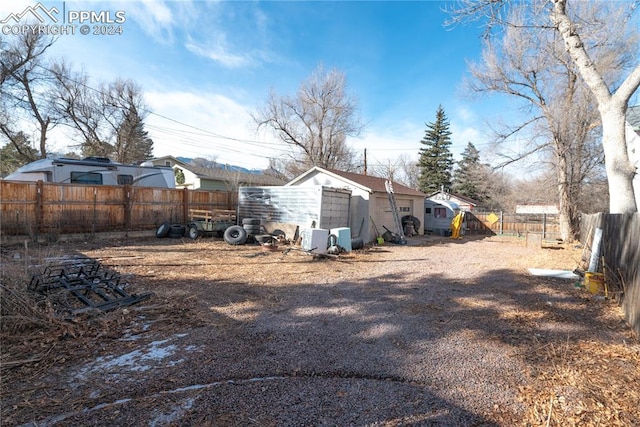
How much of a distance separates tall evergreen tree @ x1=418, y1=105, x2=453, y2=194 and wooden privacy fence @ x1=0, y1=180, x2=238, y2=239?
2763 centimetres

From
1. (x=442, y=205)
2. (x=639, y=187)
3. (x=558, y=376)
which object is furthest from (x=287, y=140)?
(x=558, y=376)

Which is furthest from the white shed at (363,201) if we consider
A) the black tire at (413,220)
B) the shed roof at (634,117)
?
the shed roof at (634,117)

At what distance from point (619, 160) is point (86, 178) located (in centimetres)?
1542

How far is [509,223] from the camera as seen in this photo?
2003 centimetres

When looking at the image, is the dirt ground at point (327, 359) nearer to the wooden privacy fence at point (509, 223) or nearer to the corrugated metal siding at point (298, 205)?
the corrugated metal siding at point (298, 205)

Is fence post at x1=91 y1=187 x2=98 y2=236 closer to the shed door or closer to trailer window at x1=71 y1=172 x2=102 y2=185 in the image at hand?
trailer window at x1=71 y1=172 x2=102 y2=185

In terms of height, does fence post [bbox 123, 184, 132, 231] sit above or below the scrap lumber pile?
above

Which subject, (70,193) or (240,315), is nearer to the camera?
(240,315)

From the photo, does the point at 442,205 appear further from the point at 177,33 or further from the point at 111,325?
the point at 111,325

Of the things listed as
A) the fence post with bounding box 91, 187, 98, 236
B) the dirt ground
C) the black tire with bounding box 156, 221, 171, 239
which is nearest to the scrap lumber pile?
the dirt ground

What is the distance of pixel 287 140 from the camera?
27.6 m

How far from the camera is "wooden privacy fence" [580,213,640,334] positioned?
13.6 ft

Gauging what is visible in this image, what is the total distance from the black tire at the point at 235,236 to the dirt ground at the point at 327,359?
5285 mm

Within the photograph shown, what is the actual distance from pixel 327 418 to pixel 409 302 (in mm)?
3208
